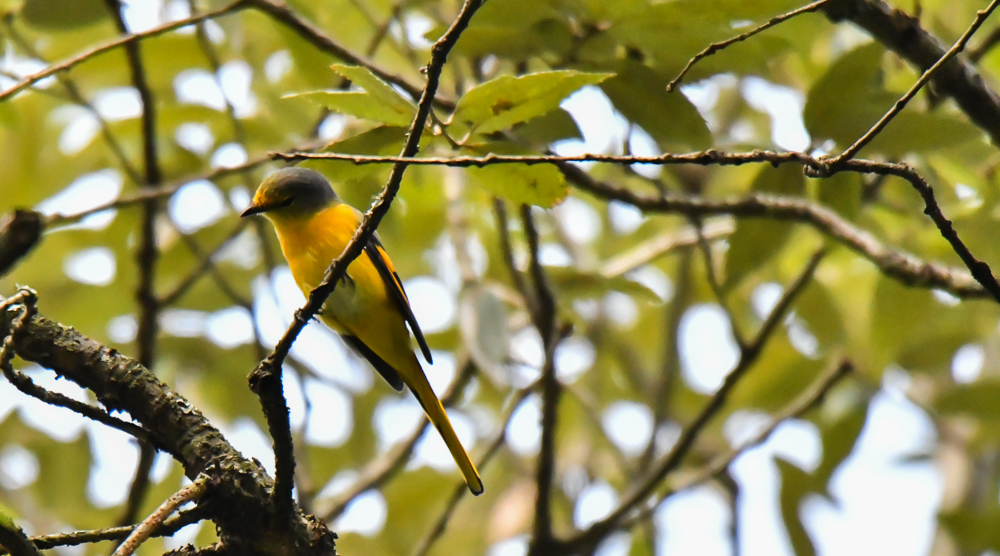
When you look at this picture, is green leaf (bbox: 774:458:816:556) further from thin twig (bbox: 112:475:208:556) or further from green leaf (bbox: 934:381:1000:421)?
thin twig (bbox: 112:475:208:556)

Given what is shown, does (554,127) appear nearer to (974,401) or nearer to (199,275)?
(199,275)

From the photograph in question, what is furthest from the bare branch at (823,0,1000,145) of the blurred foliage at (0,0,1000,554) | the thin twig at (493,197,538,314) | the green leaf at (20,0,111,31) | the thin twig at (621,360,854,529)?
the green leaf at (20,0,111,31)

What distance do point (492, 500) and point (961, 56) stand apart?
178 inches

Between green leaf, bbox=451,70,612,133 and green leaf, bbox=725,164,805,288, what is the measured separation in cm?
153

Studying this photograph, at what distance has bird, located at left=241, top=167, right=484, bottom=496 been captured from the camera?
351 cm

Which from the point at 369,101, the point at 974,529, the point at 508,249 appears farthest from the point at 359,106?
the point at 974,529

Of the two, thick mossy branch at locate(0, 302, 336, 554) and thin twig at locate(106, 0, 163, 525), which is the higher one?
thin twig at locate(106, 0, 163, 525)

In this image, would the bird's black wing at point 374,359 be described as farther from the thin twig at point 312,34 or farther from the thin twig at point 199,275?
the thin twig at point 312,34

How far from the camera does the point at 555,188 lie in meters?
2.00

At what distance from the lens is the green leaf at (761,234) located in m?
3.21

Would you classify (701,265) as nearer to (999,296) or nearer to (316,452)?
(316,452)

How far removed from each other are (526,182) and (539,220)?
415cm

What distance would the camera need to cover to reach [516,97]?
74.5 inches

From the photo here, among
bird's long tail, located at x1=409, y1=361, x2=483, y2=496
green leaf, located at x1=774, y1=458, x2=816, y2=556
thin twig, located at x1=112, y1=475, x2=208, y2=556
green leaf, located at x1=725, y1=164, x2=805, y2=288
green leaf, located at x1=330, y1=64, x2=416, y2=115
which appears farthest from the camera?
green leaf, located at x1=774, y1=458, x2=816, y2=556
